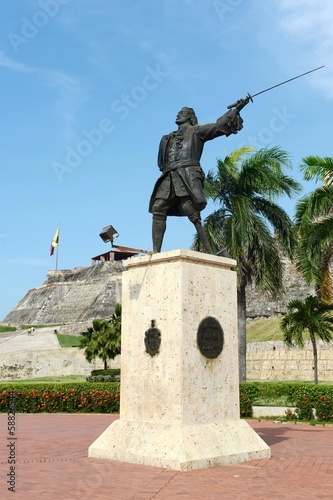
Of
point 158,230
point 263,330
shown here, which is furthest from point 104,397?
point 263,330

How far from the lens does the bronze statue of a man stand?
27.3ft

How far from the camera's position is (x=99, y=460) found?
307 inches

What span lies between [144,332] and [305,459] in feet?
9.27

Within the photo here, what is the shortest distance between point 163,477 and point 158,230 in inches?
140

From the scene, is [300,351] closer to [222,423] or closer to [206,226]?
[206,226]

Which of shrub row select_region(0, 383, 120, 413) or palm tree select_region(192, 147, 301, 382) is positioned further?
palm tree select_region(192, 147, 301, 382)

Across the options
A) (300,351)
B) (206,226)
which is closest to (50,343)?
(300,351)

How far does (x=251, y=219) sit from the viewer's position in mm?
20469

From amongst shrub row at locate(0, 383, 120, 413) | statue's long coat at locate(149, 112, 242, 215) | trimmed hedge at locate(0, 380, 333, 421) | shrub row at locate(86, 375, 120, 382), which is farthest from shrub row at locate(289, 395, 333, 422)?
shrub row at locate(86, 375, 120, 382)

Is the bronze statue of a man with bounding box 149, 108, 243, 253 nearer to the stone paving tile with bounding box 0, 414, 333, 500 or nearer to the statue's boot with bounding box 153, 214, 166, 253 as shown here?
the statue's boot with bounding box 153, 214, 166, 253

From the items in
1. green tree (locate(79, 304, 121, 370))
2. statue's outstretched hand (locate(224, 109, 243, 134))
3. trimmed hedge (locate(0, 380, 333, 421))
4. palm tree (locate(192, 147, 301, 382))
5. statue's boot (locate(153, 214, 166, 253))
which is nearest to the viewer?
statue's outstretched hand (locate(224, 109, 243, 134))

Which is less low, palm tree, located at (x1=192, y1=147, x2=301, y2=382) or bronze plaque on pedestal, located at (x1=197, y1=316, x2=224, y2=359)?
palm tree, located at (x1=192, y1=147, x2=301, y2=382)

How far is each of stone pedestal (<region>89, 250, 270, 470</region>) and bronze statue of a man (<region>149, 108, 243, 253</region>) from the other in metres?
0.80

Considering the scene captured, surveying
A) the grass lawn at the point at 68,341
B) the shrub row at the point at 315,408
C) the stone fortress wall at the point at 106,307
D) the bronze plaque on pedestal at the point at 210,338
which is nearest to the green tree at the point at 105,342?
the stone fortress wall at the point at 106,307
